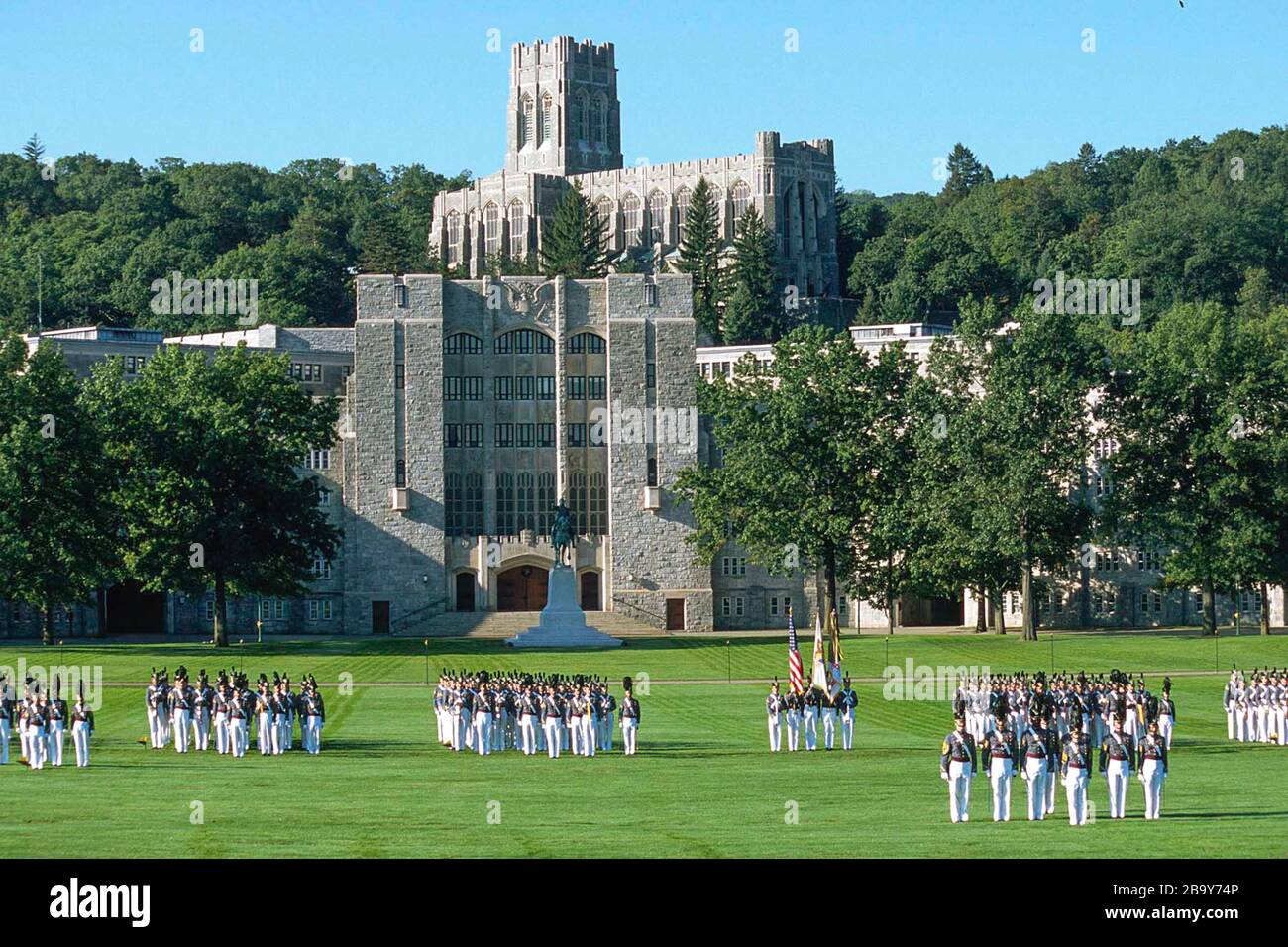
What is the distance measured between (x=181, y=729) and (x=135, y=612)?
6573 centimetres

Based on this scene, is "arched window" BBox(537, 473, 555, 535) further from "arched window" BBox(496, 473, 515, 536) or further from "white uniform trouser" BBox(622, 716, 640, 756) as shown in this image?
"white uniform trouser" BBox(622, 716, 640, 756)

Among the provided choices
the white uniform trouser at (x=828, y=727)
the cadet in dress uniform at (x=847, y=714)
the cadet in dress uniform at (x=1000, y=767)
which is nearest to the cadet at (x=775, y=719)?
the white uniform trouser at (x=828, y=727)

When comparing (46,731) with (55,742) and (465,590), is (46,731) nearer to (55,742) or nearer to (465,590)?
(55,742)

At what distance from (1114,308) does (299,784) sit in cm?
14058

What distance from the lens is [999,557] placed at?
98.2 metres

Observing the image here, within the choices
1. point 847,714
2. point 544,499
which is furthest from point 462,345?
point 847,714

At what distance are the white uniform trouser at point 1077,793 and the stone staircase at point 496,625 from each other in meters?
72.4

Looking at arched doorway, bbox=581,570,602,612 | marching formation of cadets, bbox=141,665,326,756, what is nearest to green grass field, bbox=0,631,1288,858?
marching formation of cadets, bbox=141,665,326,756

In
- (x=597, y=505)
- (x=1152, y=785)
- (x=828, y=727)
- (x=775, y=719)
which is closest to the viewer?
(x=1152, y=785)

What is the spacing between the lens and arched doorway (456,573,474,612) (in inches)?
4560

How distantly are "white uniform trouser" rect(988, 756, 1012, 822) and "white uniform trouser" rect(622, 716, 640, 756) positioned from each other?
13.9 meters

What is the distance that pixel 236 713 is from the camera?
50625 mm

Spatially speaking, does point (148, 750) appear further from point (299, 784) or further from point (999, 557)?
point (999, 557)
